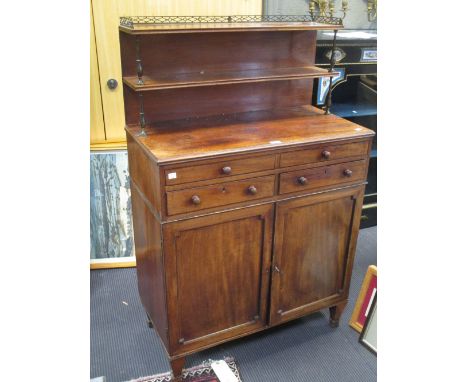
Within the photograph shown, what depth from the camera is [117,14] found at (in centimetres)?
231

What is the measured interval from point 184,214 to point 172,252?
0.17 m

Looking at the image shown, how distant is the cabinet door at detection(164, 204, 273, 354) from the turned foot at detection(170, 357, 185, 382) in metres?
0.06

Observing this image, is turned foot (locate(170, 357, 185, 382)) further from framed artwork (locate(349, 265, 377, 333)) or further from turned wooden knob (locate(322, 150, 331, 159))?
turned wooden knob (locate(322, 150, 331, 159))

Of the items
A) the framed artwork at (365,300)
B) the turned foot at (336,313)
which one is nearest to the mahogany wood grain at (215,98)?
the framed artwork at (365,300)

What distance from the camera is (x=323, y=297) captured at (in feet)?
7.27

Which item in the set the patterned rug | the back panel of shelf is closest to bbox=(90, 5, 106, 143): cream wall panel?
the back panel of shelf

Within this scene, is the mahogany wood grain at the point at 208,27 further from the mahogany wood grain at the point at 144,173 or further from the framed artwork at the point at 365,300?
the framed artwork at the point at 365,300

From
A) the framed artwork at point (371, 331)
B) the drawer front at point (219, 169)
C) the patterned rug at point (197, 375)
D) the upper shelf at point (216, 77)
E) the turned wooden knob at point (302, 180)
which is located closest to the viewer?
the drawer front at point (219, 169)

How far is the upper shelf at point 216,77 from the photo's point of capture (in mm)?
1730

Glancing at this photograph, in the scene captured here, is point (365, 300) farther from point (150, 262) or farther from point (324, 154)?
point (150, 262)

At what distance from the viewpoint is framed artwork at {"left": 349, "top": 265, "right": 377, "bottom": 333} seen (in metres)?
2.25

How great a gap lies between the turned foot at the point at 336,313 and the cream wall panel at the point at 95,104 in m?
1.65
